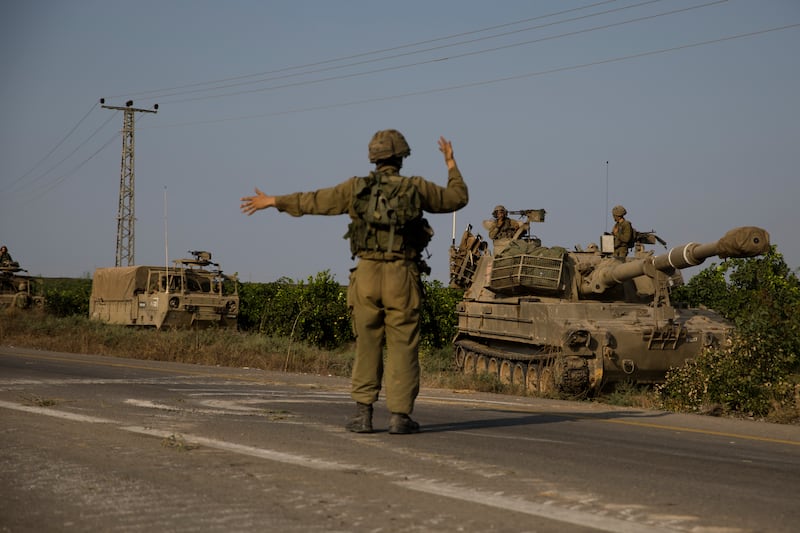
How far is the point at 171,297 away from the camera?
101ft

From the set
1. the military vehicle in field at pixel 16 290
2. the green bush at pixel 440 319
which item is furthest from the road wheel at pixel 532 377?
the military vehicle in field at pixel 16 290

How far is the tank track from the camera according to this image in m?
16.5

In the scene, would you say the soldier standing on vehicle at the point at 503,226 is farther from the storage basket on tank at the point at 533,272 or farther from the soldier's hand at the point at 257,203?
the soldier's hand at the point at 257,203

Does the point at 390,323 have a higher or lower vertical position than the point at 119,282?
lower

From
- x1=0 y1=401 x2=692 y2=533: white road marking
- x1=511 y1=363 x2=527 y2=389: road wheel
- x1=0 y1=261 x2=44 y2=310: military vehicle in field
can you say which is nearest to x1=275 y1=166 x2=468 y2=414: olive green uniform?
x1=0 y1=401 x2=692 y2=533: white road marking

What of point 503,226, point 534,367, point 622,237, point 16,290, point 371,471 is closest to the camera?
point 371,471

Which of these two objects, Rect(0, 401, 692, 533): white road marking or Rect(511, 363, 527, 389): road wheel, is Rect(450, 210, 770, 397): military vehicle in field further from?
Rect(0, 401, 692, 533): white road marking

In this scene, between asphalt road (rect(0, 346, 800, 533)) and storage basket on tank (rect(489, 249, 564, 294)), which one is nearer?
asphalt road (rect(0, 346, 800, 533))

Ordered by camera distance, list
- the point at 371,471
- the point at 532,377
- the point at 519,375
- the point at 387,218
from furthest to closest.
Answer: the point at 519,375
the point at 532,377
the point at 387,218
the point at 371,471

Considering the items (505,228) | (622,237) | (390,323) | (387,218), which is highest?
(505,228)

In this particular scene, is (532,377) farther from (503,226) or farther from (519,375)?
(503,226)

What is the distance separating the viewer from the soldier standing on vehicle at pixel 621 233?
1953 centimetres

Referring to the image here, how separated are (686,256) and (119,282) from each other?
22.7 meters

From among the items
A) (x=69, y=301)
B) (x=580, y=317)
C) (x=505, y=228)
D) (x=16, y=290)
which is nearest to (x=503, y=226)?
(x=505, y=228)
